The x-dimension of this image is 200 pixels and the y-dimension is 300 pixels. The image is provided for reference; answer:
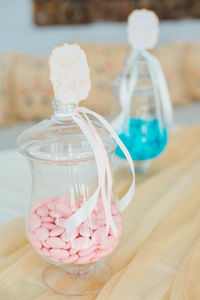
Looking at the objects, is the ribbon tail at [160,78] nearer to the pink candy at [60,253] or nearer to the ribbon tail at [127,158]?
the ribbon tail at [127,158]

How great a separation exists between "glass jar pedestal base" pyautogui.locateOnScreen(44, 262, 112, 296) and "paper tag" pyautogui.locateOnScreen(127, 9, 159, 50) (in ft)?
1.73

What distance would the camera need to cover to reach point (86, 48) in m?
2.15

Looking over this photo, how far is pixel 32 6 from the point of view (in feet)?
7.54

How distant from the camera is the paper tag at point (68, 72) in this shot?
0.48 m

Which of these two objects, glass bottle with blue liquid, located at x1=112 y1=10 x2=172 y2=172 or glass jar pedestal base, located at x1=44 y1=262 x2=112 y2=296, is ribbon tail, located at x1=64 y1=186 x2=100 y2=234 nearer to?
glass jar pedestal base, located at x1=44 y1=262 x2=112 y2=296

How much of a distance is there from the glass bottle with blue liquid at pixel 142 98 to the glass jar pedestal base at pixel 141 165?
11 mm

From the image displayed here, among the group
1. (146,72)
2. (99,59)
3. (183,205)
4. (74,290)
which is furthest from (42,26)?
(74,290)

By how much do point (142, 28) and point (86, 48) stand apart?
137 centimetres

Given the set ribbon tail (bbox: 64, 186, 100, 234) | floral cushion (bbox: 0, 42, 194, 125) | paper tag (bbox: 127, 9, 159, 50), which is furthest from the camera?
floral cushion (bbox: 0, 42, 194, 125)

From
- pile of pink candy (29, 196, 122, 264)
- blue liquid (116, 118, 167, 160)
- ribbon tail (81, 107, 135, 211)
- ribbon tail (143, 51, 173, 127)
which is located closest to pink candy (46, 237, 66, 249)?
pile of pink candy (29, 196, 122, 264)

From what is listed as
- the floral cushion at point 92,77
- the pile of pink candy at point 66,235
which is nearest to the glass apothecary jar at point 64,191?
the pile of pink candy at point 66,235

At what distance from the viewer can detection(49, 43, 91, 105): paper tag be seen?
48 centimetres

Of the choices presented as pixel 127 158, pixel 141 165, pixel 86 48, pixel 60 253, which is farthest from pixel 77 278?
pixel 86 48

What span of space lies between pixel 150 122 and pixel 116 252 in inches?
14.8
